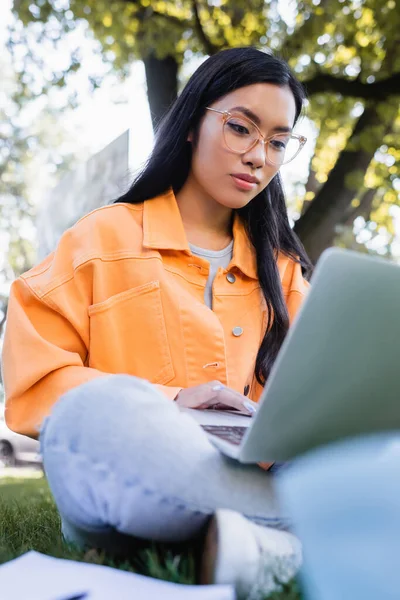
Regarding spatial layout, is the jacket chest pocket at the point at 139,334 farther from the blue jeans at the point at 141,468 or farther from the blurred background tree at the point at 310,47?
the blurred background tree at the point at 310,47

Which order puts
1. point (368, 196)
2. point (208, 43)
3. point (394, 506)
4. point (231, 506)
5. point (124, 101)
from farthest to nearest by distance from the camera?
1. point (124, 101)
2. point (368, 196)
3. point (208, 43)
4. point (231, 506)
5. point (394, 506)

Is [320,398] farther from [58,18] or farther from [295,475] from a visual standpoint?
[58,18]

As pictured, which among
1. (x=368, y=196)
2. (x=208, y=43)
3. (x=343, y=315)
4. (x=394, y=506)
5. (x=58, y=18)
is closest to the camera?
(x=394, y=506)

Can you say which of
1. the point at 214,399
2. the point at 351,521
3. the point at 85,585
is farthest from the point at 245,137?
the point at 351,521

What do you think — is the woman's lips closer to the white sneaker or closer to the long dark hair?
the long dark hair

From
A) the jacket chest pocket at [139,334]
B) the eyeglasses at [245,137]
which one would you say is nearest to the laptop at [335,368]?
the jacket chest pocket at [139,334]

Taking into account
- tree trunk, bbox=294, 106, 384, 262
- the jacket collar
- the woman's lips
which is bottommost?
tree trunk, bbox=294, 106, 384, 262

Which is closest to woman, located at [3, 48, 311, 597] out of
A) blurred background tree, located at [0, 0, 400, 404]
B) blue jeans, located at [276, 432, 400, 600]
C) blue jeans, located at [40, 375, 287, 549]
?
blue jeans, located at [40, 375, 287, 549]

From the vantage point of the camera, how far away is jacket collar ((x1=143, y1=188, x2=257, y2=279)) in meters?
2.07

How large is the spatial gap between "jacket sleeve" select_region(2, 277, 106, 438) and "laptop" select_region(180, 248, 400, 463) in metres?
0.59

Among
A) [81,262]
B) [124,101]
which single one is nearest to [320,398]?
[81,262]

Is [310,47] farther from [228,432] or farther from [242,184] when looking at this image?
[228,432]

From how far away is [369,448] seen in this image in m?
0.92

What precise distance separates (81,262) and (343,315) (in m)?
1.00
